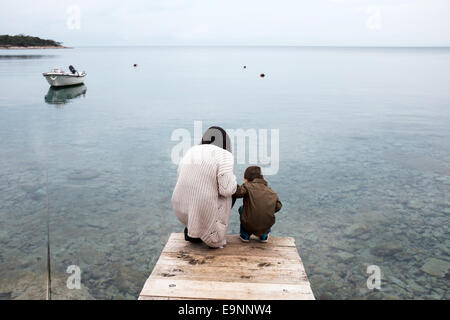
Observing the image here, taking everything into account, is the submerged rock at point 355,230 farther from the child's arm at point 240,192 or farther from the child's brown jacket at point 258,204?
the child's arm at point 240,192

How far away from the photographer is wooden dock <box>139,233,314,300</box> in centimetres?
385

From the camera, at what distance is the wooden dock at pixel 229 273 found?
3.85 meters

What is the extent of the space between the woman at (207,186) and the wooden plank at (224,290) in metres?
0.81

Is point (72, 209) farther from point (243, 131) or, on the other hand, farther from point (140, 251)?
point (243, 131)

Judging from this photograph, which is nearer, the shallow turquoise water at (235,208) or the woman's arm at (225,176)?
the woman's arm at (225,176)

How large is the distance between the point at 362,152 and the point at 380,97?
20565 mm

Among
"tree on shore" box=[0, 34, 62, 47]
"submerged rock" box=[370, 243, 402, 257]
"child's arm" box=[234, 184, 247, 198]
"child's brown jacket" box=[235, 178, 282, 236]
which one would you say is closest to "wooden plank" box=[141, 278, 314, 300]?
"child's brown jacket" box=[235, 178, 282, 236]

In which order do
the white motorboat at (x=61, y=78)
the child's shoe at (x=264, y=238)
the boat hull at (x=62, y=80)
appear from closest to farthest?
the child's shoe at (x=264, y=238)
the white motorboat at (x=61, y=78)
the boat hull at (x=62, y=80)

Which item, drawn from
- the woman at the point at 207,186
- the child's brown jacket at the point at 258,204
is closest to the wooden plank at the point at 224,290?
the woman at the point at 207,186

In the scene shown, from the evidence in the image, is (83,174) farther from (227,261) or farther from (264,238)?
(227,261)

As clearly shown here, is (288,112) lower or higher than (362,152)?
higher

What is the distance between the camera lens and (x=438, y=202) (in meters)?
9.66

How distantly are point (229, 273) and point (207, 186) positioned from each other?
1.07 metres
